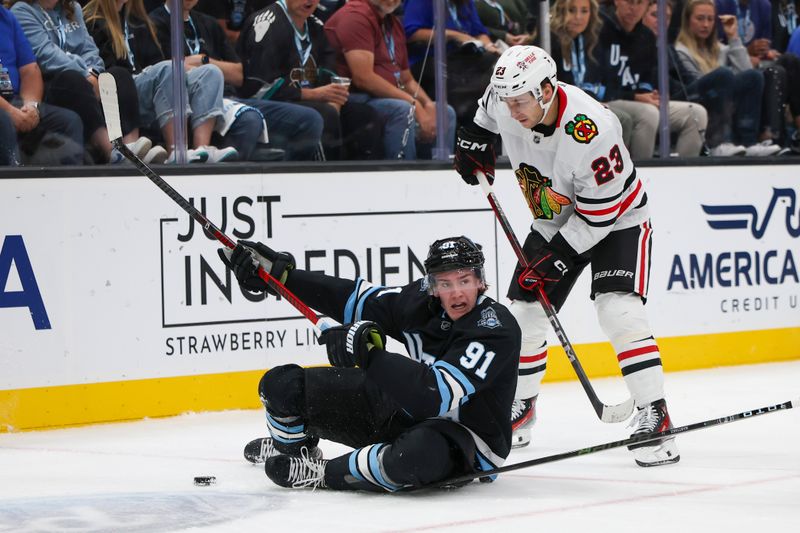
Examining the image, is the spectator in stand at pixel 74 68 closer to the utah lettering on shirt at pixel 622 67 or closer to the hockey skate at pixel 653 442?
the hockey skate at pixel 653 442

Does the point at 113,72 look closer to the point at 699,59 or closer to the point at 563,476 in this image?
the point at 563,476

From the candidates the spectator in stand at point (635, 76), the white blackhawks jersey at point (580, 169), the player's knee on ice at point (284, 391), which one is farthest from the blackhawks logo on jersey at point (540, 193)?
the spectator in stand at point (635, 76)

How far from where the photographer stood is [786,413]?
4586 mm

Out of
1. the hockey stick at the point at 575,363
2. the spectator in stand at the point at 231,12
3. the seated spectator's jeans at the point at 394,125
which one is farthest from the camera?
the seated spectator's jeans at the point at 394,125

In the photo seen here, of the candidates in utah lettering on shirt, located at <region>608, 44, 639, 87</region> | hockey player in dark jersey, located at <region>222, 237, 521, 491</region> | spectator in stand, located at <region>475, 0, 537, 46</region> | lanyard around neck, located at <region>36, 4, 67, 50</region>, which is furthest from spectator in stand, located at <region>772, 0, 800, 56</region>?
hockey player in dark jersey, located at <region>222, 237, 521, 491</region>

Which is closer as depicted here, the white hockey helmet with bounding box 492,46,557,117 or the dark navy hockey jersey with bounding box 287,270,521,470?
the dark navy hockey jersey with bounding box 287,270,521,470

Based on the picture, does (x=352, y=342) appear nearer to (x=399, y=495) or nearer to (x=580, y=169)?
(x=399, y=495)

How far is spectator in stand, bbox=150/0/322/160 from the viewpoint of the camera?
5008 millimetres

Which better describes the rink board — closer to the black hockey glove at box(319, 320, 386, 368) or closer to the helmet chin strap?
the helmet chin strap

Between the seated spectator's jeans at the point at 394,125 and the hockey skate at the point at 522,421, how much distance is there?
5.56 feet

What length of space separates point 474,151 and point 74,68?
154cm

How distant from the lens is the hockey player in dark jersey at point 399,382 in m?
3.04

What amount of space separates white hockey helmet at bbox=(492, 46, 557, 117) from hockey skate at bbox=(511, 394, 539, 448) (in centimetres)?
94

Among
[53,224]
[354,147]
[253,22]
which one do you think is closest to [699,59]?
[354,147]
